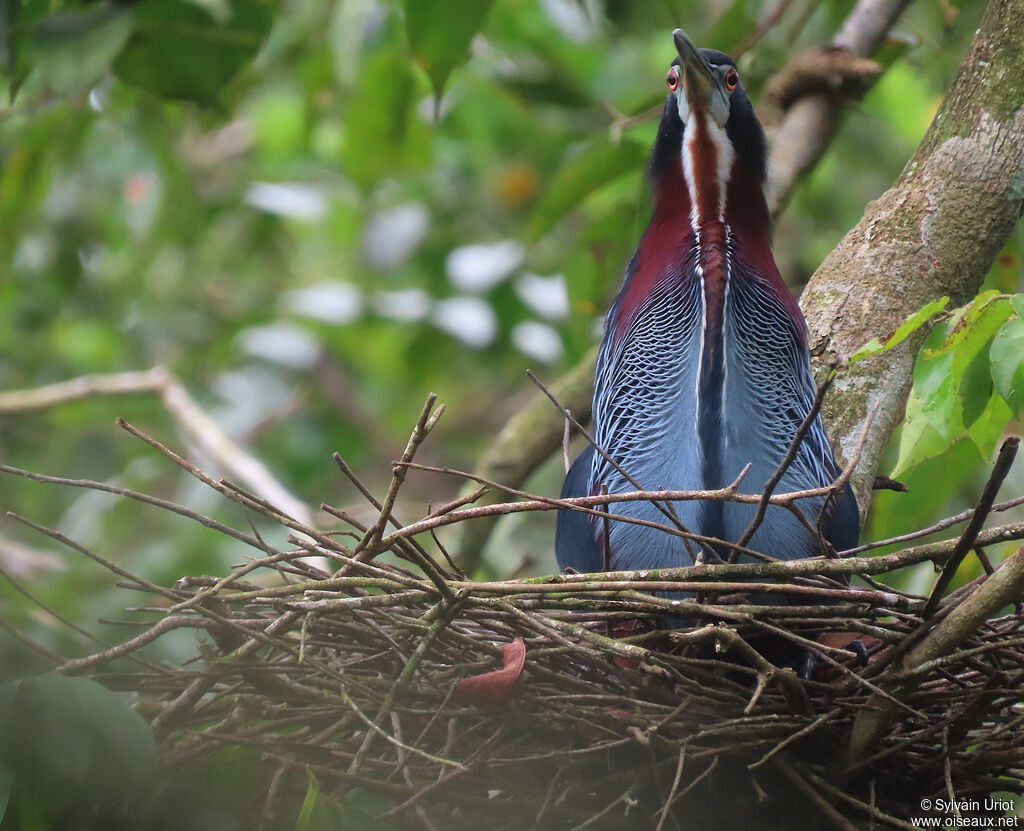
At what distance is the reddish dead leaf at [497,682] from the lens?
216cm

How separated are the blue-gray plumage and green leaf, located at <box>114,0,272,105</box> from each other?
1.47m

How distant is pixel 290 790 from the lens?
2.15 metres

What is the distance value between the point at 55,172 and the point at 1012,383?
19.0ft

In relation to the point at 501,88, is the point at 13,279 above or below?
below

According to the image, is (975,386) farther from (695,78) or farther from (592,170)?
(592,170)

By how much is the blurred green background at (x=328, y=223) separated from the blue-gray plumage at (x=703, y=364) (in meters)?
0.45

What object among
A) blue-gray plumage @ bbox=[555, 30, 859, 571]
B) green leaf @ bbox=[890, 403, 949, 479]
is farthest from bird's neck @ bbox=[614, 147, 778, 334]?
green leaf @ bbox=[890, 403, 949, 479]

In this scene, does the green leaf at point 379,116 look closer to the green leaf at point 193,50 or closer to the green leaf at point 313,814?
the green leaf at point 193,50

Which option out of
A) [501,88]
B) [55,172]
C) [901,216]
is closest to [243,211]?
[55,172]

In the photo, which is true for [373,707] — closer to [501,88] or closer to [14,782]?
[14,782]

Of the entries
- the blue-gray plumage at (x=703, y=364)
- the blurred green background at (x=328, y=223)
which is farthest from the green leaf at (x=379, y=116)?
the blue-gray plumage at (x=703, y=364)

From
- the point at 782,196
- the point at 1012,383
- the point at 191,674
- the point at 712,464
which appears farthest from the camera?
the point at 782,196

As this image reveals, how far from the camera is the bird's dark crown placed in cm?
308

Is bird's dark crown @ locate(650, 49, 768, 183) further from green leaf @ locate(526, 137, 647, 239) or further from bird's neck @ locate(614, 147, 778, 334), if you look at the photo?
green leaf @ locate(526, 137, 647, 239)
